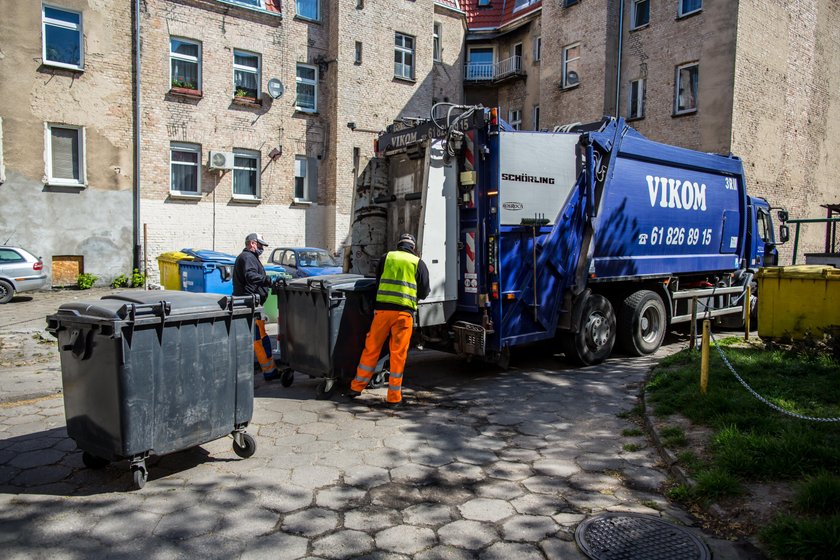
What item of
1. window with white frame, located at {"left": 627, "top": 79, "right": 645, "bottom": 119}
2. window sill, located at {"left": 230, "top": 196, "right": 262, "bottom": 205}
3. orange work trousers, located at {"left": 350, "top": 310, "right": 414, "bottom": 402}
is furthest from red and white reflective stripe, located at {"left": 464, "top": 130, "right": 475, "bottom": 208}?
window with white frame, located at {"left": 627, "top": 79, "right": 645, "bottom": 119}

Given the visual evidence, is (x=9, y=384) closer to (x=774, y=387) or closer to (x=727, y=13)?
(x=774, y=387)

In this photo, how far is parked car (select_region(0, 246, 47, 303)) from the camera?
1424cm

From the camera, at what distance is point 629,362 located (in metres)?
8.39

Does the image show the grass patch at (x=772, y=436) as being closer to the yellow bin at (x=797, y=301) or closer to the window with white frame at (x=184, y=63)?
the yellow bin at (x=797, y=301)

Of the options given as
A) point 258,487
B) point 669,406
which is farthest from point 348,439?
point 669,406

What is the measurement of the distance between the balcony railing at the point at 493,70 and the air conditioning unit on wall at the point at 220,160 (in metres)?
12.4

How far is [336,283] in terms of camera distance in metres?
6.41

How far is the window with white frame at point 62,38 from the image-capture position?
16531 mm

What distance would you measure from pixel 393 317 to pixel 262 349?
1.80 meters

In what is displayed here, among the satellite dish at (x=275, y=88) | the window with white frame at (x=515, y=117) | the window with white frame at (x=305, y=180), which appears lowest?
the window with white frame at (x=305, y=180)

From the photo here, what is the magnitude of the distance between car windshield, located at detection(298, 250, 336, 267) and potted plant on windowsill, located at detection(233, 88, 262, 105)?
671cm

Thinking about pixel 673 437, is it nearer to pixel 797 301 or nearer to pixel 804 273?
pixel 797 301

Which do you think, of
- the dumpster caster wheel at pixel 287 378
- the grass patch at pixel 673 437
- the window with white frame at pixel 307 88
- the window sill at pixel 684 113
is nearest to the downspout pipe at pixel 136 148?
the window with white frame at pixel 307 88

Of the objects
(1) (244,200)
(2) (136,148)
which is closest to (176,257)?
(2) (136,148)
